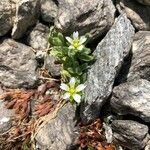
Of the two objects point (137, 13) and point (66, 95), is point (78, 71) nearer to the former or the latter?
point (66, 95)

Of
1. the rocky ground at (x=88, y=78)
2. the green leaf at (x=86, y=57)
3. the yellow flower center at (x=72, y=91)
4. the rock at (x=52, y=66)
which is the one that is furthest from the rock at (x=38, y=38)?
the yellow flower center at (x=72, y=91)

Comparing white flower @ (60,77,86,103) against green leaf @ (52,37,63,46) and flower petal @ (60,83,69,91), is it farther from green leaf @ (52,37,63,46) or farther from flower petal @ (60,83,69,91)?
green leaf @ (52,37,63,46)

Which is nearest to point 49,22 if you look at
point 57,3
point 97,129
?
point 57,3

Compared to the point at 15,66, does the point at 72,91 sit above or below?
below

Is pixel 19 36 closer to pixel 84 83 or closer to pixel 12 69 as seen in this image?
pixel 12 69

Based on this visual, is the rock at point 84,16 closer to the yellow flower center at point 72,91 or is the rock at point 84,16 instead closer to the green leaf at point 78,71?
the green leaf at point 78,71

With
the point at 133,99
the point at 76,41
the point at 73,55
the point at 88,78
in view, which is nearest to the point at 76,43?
the point at 76,41

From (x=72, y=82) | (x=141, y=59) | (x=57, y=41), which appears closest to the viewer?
(x=72, y=82)
